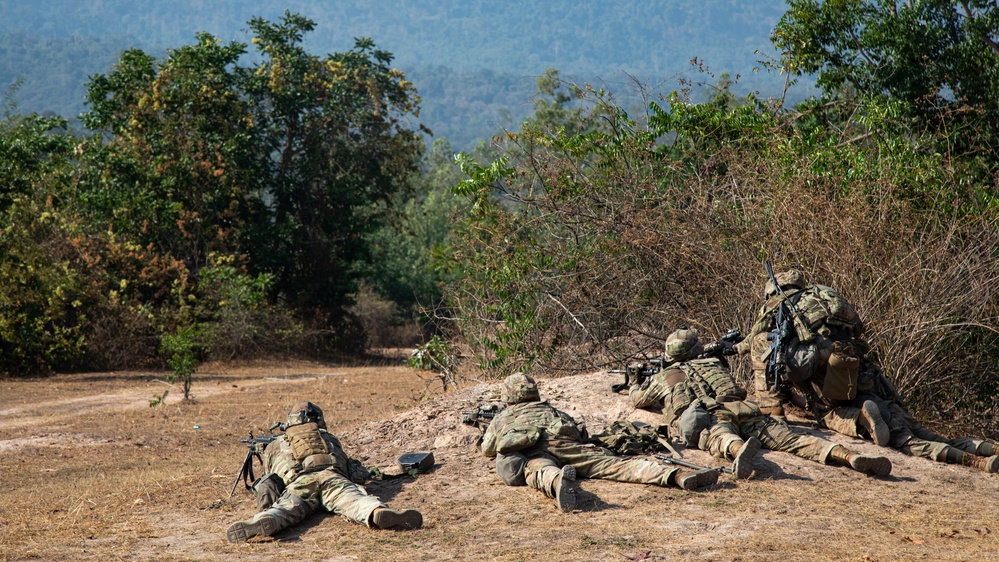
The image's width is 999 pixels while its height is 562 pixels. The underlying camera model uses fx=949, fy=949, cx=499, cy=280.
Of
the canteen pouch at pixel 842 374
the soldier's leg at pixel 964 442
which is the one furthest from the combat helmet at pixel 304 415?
the soldier's leg at pixel 964 442

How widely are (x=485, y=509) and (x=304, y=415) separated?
1.65 m

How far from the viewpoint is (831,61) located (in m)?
15.3

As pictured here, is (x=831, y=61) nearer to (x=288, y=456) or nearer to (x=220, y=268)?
(x=288, y=456)

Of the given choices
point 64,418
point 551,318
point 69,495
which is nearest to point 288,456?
point 69,495

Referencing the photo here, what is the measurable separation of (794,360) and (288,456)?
440 centimetres

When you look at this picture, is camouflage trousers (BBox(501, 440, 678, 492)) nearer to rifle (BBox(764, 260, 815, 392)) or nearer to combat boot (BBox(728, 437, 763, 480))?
combat boot (BBox(728, 437, 763, 480))

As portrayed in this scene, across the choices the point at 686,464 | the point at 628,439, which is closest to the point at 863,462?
the point at 686,464

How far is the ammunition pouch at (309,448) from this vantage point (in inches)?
275

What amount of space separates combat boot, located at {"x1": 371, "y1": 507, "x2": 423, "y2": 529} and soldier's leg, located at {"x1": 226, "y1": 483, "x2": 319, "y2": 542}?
61 cm

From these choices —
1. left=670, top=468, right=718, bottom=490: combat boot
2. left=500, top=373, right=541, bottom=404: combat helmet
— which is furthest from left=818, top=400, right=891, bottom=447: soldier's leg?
left=500, top=373, right=541, bottom=404: combat helmet

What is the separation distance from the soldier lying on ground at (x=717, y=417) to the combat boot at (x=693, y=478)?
287 mm

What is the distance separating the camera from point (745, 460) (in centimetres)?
716

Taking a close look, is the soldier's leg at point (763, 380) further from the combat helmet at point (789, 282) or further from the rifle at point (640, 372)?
the rifle at point (640, 372)

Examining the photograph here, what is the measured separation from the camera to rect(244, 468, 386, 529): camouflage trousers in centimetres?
644
